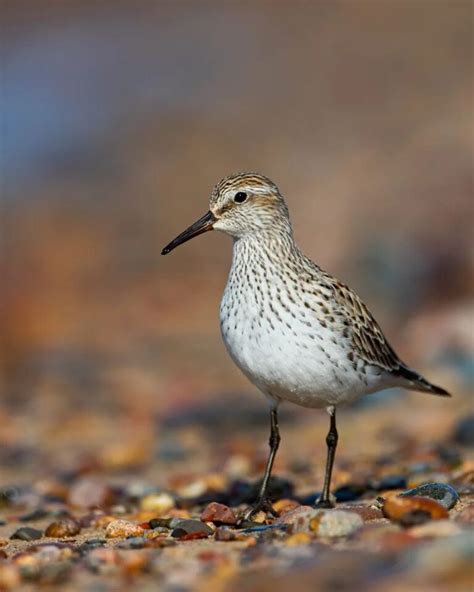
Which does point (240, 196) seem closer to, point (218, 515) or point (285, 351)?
point (285, 351)

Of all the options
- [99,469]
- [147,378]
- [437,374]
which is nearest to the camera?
[99,469]

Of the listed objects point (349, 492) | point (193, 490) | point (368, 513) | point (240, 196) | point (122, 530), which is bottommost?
point (368, 513)

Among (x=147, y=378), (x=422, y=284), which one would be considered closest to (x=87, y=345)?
(x=147, y=378)

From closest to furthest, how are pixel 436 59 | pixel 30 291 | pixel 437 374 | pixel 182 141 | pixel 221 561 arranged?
pixel 221 561 → pixel 437 374 → pixel 30 291 → pixel 182 141 → pixel 436 59

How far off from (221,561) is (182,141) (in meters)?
19.7

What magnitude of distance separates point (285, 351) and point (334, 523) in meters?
1.53

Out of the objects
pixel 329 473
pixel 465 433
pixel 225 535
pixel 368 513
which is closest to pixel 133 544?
pixel 225 535

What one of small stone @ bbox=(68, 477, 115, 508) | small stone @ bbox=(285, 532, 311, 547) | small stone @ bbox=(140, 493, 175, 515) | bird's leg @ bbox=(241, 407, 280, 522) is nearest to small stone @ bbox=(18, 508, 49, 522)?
small stone @ bbox=(68, 477, 115, 508)

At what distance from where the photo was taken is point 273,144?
23.7 m

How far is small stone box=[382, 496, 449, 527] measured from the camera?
18.0ft

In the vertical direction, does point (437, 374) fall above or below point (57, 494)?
above

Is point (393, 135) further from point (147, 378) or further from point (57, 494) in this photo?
point (57, 494)

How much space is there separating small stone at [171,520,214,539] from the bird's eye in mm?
2190

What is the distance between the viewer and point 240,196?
7594 millimetres
